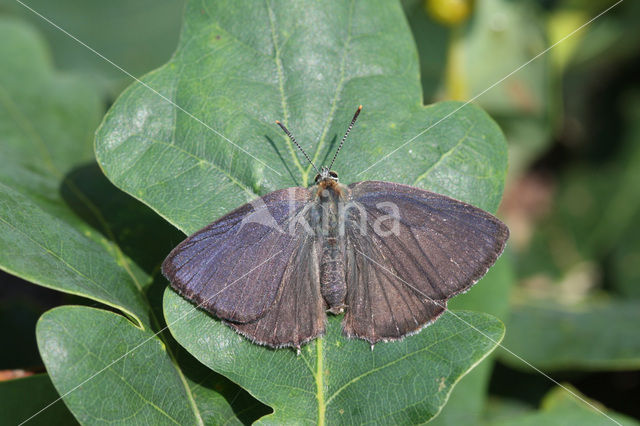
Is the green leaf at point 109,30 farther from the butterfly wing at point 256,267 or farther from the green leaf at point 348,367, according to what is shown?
the green leaf at point 348,367

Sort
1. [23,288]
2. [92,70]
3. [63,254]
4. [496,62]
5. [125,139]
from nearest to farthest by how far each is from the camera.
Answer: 1. [63,254]
2. [125,139]
3. [23,288]
4. [496,62]
5. [92,70]

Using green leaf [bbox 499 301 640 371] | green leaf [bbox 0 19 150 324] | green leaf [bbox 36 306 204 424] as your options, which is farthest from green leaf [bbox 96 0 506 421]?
green leaf [bbox 499 301 640 371]

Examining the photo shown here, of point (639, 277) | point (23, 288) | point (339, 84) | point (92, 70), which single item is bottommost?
point (23, 288)

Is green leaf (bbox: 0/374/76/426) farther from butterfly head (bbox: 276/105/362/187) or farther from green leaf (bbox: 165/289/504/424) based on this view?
butterfly head (bbox: 276/105/362/187)

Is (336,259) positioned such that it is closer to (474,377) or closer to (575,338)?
(474,377)

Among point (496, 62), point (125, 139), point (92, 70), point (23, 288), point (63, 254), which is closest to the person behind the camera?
point (63, 254)

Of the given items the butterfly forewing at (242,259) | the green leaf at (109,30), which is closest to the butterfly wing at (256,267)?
the butterfly forewing at (242,259)

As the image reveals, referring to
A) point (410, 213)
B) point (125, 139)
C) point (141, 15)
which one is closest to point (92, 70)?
point (141, 15)

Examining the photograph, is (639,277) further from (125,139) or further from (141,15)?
(141,15)

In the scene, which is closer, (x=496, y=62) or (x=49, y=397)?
(x=49, y=397)
